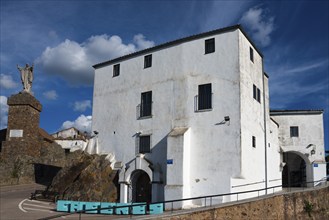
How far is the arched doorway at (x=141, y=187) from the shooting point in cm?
2248

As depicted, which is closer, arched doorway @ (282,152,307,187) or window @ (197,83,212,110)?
window @ (197,83,212,110)

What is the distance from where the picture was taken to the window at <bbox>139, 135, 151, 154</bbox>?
2317 cm

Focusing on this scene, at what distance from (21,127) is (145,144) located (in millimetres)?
18182

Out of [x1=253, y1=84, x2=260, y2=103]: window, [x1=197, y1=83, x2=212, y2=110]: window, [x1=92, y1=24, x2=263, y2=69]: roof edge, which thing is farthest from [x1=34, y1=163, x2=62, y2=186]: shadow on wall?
[x1=253, y1=84, x2=260, y2=103]: window

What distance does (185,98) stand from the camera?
864 inches

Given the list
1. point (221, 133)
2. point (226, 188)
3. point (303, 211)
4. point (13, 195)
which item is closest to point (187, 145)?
point (221, 133)

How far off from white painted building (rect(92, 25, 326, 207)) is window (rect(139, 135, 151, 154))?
68 mm

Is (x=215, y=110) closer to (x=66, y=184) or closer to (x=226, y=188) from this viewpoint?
(x=226, y=188)

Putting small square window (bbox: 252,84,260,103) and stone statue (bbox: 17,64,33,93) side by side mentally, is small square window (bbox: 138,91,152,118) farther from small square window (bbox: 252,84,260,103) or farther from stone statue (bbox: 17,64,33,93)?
stone statue (bbox: 17,64,33,93)

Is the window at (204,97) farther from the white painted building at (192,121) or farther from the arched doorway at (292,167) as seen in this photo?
the arched doorway at (292,167)

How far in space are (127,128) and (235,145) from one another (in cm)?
852

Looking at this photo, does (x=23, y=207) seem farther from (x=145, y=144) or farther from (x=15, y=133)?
(x=15, y=133)

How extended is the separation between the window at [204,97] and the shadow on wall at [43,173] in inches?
813

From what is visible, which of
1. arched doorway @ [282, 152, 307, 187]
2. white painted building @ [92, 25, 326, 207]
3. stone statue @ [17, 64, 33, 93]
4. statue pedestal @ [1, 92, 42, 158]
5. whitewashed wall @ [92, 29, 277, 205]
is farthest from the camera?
stone statue @ [17, 64, 33, 93]
